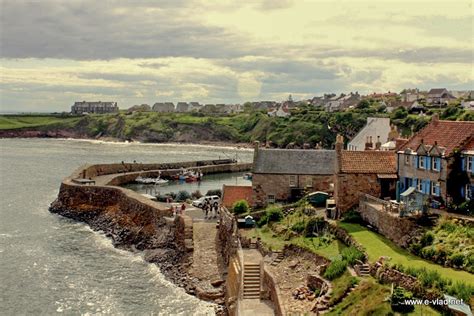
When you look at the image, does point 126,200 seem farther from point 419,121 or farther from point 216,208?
point 419,121

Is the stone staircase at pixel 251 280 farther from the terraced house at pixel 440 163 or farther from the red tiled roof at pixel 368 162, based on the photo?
the terraced house at pixel 440 163

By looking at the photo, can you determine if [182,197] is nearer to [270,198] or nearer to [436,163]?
[270,198]

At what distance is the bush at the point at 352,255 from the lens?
2624cm

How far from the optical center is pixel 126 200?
5303 centimetres

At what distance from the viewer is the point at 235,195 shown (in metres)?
44.6

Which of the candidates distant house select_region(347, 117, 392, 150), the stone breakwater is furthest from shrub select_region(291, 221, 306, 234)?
distant house select_region(347, 117, 392, 150)

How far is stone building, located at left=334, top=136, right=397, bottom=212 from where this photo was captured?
3503 cm

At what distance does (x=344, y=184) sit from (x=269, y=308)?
38.0 ft

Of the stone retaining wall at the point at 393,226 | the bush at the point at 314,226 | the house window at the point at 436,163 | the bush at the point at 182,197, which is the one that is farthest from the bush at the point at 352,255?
the bush at the point at 182,197

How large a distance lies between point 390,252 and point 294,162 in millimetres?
18392

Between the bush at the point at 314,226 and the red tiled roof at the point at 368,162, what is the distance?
12.2 ft

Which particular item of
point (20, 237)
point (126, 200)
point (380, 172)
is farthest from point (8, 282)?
point (380, 172)

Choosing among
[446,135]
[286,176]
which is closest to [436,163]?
[446,135]

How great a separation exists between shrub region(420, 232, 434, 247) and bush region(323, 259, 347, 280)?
3774 millimetres
